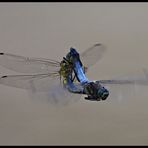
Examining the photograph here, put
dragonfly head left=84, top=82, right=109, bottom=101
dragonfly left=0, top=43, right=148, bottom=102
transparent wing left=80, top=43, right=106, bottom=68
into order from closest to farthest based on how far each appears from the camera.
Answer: dragonfly head left=84, top=82, right=109, bottom=101 → dragonfly left=0, top=43, right=148, bottom=102 → transparent wing left=80, top=43, right=106, bottom=68

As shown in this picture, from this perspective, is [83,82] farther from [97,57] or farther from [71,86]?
[97,57]

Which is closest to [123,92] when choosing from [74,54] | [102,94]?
[102,94]

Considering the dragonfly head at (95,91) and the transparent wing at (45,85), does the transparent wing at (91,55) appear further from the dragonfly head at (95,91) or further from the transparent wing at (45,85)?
the dragonfly head at (95,91)

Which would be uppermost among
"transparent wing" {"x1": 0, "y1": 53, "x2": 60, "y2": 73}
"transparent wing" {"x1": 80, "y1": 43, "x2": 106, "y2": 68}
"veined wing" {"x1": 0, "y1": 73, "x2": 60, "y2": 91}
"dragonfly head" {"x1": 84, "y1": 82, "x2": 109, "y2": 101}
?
"transparent wing" {"x1": 80, "y1": 43, "x2": 106, "y2": 68}

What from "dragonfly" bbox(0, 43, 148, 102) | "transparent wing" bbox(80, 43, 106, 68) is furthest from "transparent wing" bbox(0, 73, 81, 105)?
"transparent wing" bbox(80, 43, 106, 68)

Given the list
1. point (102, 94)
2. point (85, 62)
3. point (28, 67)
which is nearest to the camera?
point (102, 94)

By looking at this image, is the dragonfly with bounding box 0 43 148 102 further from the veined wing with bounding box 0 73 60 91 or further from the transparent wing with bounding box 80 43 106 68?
the transparent wing with bounding box 80 43 106 68
